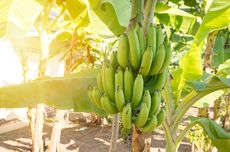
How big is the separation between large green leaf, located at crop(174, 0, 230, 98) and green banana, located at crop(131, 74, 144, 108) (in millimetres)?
655

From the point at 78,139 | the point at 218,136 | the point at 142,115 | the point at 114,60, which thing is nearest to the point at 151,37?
the point at 114,60

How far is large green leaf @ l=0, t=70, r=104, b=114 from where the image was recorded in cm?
149

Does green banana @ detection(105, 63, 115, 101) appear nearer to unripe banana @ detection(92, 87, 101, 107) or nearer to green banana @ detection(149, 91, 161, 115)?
unripe banana @ detection(92, 87, 101, 107)

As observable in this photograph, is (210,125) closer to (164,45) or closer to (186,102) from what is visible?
(186,102)

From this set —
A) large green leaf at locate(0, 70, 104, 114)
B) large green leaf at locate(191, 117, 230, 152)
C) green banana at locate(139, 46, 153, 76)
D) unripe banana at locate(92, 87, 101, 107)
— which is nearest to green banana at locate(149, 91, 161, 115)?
green banana at locate(139, 46, 153, 76)

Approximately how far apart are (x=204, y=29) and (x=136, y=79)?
687mm

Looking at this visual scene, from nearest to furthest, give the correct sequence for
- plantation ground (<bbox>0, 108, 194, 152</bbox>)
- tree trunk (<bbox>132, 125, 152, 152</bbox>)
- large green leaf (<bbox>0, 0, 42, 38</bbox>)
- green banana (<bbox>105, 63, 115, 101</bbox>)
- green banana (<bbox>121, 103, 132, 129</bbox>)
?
green banana (<bbox>121, 103, 132, 129</bbox>), green banana (<bbox>105, 63, 115, 101</bbox>), tree trunk (<bbox>132, 125, 152, 152</bbox>), large green leaf (<bbox>0, 0, 42, 38</bbox>), plantation ground (<bbox>0, 108, 194, 152</bbox>)

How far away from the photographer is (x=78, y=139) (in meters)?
5.68

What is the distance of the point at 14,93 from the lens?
1.49 m

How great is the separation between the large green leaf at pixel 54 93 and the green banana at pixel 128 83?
0.36 m

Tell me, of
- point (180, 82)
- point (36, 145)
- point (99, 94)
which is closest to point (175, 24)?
point (180, 82)

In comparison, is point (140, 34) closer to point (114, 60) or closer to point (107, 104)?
point (114, 60)

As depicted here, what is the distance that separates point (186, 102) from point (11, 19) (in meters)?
1.06

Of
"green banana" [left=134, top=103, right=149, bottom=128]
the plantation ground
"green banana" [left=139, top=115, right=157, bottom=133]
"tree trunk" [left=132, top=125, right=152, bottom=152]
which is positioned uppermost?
"green banana" [left=134, top=103, right=149, bottom=128]
